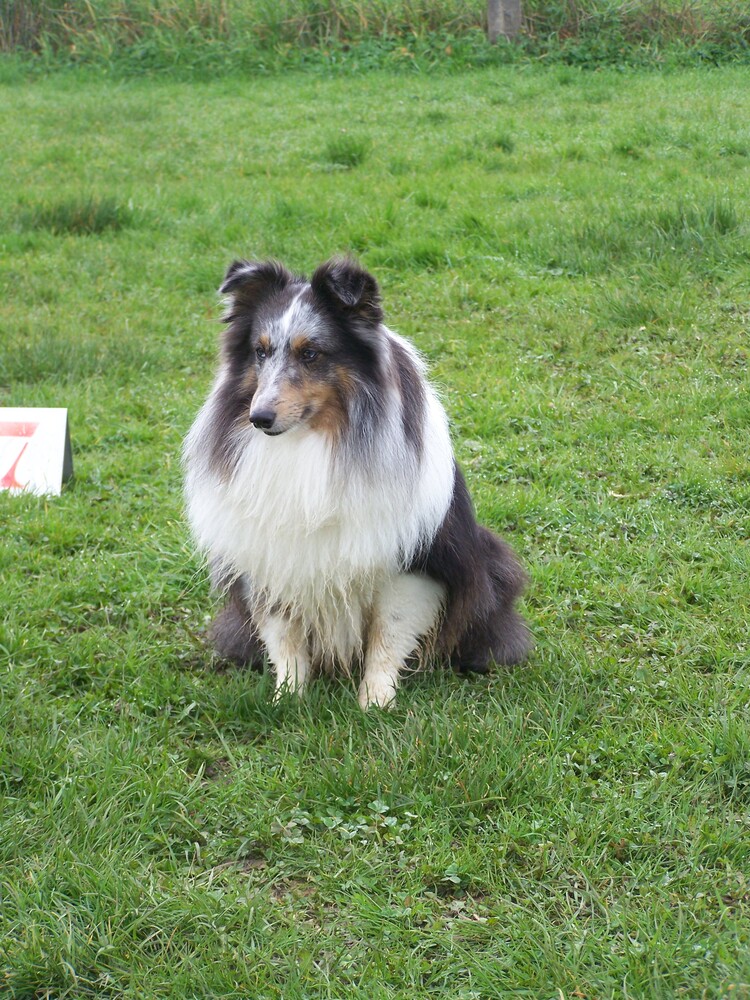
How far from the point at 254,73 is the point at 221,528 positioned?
443 inches

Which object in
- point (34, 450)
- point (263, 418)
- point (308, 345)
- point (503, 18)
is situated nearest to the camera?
point (263, 418)

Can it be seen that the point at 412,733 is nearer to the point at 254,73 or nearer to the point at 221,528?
the point at 221,528

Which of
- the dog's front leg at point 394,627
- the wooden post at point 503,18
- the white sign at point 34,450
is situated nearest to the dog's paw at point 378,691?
the dog's front leg at point 394,627

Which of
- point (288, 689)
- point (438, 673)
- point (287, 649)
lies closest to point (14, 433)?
point (287, 649)

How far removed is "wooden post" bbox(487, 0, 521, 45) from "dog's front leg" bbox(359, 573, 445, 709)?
430 inches

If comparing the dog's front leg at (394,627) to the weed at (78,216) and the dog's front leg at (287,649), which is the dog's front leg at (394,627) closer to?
the dog's front leg at (287,649)

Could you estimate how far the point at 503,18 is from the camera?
12562 millimetres

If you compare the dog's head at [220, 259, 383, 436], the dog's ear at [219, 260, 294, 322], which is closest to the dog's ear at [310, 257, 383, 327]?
the dog's head at [220, 259, 383, 436]

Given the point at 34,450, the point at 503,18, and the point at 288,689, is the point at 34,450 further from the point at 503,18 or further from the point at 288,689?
the point at 503,18

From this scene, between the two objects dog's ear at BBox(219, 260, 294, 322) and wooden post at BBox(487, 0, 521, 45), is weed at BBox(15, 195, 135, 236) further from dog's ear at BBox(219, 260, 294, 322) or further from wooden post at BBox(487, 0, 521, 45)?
wooden post at BBox(487, 0, 521, 45)

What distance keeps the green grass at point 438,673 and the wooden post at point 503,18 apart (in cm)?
444

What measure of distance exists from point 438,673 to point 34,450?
2.54 metres

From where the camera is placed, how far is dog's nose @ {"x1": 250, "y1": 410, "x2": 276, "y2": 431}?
3.02 metres

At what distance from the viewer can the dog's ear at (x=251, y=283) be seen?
10.6 feet
